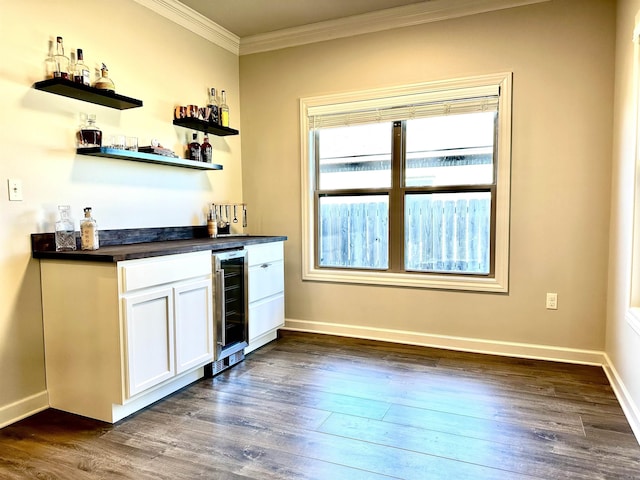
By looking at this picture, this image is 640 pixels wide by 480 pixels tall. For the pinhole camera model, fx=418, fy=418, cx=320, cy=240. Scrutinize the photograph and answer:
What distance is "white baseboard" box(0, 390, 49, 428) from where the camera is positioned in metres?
2.18

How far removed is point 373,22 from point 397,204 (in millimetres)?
1509

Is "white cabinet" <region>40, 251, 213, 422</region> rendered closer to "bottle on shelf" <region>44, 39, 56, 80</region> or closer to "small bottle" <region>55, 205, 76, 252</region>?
"small bottle" <region>55, 205, 76, 252</region>

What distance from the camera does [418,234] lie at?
3.52 metres

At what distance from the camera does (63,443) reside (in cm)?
201

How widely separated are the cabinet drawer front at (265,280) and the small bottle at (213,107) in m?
1.30

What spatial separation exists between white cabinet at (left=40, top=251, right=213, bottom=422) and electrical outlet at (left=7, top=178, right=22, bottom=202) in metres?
0.36

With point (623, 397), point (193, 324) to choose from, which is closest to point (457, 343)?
point (623, 397)

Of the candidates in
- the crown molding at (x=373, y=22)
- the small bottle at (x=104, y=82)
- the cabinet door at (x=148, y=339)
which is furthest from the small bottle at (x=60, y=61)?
the crown molding at (x=373, y=22)

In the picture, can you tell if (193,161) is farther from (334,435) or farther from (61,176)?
(334,435)

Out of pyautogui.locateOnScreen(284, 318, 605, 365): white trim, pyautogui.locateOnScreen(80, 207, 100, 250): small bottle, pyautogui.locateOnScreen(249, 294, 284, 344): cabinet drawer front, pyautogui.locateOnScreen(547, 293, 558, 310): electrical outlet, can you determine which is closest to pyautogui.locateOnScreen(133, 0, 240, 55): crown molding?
pyautogui.locateOnScreen(80, 207, 100, 250): small bottle

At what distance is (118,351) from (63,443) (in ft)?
1.56

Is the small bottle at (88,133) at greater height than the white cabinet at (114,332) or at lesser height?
greater

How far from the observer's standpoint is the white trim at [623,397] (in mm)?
2061

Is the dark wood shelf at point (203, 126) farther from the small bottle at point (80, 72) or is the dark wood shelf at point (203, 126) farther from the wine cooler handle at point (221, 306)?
the wine cooler handle at point (221, 306)
